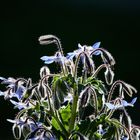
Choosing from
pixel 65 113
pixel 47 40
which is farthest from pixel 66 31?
pixel 65 113

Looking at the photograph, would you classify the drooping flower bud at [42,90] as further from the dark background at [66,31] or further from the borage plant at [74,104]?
the dark background at [66,31]

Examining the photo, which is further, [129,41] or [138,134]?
[129,41]

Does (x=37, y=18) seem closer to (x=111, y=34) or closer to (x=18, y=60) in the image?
(x=111, y=34)

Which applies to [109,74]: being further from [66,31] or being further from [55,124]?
[66,31]

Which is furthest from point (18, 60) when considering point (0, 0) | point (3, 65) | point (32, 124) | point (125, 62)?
point (32, 124)

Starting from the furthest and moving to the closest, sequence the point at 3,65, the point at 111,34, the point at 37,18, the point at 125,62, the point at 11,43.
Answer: the point at 37,18 < the point at 111,34 < the point at 11,43 < the point at 125,62 < the point at 3,65

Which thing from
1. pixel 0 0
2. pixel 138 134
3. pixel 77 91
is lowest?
pixel 138 134

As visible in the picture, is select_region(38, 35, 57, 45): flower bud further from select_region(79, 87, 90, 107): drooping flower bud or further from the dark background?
Result: the dark background
